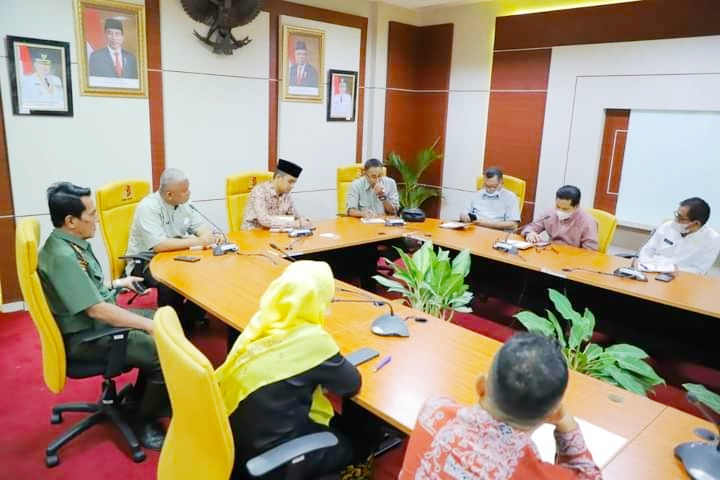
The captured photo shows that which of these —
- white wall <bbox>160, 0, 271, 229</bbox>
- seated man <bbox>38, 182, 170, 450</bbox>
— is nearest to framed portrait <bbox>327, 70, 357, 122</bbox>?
white wall <bbox>160, 0, 271, 229</bbox>

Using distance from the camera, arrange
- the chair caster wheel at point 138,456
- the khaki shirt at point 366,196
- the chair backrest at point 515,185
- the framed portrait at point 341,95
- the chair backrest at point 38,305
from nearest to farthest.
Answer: the chair backrest at point 38,305, the chair caster wheel at point 138,456, the khaki shirt at point 366,196, the chair backrest at point 515,185, the framed portrait at point 341,95

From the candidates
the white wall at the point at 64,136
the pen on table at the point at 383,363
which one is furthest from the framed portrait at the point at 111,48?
the pen on table at the point at 383,363

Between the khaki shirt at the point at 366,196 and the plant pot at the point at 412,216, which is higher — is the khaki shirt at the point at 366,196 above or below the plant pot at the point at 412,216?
above

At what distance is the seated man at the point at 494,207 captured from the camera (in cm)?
472

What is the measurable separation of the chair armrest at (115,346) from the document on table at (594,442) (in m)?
1.64

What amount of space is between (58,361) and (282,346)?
119cm

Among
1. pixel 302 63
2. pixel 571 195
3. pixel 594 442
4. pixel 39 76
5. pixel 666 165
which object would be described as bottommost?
pixel 594 442

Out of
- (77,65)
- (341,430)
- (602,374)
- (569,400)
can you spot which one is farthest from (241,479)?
(77,65)

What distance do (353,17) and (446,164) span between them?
1.94 m

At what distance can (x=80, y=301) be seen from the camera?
2.13m

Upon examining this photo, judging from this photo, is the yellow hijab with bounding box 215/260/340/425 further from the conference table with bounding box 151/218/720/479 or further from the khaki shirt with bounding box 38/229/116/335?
the khaki shirt with bounding box 38/229/116/335

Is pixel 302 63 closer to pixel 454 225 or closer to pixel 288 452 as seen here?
pixel 454 225

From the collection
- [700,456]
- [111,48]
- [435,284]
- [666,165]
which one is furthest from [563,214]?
[111,48]

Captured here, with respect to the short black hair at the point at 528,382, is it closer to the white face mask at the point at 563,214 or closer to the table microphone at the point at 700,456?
the table microphone at the point at 700,456
